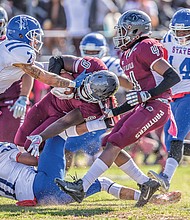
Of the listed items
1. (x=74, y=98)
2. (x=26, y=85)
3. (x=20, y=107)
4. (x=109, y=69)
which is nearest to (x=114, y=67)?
(x=109, y=69)

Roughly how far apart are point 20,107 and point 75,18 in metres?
4.44

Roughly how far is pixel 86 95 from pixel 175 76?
72cm

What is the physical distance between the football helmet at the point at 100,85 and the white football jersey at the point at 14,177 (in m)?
0.78

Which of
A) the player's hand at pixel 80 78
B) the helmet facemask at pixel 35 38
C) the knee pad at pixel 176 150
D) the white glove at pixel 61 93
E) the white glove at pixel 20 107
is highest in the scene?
the helmet facemask at pixel 35 38

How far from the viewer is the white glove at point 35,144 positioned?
622cm

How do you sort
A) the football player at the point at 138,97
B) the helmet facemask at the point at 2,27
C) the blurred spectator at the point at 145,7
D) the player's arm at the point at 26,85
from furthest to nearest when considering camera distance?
the blurred spectator at the point at 145,7, the helmet facemask at the point at 2,27, the player's arm at the point at 26,85, the football player at the point at 138,97

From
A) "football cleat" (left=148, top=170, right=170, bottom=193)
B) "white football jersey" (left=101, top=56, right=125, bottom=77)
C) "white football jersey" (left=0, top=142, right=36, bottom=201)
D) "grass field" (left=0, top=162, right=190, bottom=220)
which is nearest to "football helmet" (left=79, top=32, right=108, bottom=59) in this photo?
"white football jersey" (left=101, top=56, right=125, bottom=77)

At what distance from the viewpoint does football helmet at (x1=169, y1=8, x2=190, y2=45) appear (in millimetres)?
7113

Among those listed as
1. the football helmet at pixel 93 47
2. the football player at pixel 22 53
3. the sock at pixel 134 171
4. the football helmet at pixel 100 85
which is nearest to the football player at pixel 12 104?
the football player at pixel 22 53

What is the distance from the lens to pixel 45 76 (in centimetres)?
630

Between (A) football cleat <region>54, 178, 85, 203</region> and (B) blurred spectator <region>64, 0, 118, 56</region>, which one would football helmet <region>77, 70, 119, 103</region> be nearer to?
(A) football cleat <region>54, 178, 85, 203</region>

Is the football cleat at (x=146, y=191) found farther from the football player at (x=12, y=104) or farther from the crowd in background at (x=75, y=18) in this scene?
the crowd in background at (x=75, y=18)

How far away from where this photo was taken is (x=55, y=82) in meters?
6.34

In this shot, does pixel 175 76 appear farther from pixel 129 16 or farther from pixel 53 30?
pixel 53 30
